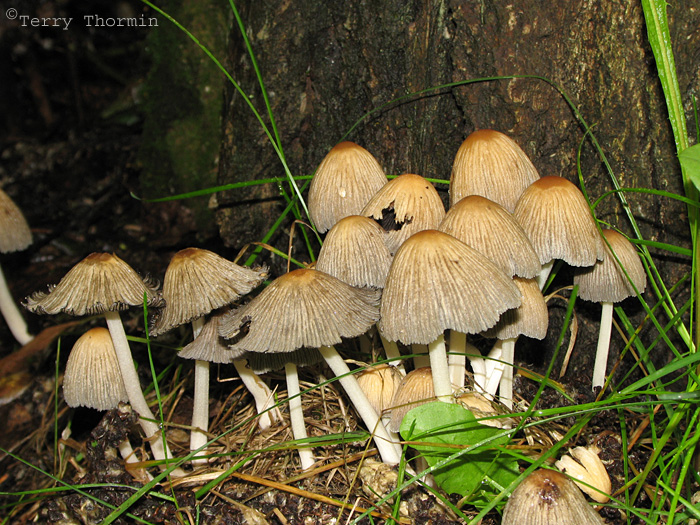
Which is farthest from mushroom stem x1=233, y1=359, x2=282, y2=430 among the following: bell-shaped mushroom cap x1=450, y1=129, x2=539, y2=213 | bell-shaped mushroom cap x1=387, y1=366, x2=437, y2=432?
bell-shaped mushroom cap x1=450, y1=129, x2=539, y2=213

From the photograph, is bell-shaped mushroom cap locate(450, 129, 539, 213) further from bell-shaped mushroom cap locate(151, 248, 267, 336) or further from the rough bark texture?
bell-shaped mushroom cap locate(151, 248, 267, 336)

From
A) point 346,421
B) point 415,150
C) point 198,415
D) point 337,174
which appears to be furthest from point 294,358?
point 415,150

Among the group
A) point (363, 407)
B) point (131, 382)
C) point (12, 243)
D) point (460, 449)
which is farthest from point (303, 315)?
point (12, 243)

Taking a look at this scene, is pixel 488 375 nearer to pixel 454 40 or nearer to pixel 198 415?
pixel 198 415

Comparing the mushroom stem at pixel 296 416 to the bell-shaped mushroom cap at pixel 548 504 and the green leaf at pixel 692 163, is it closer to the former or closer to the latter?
the bell-shaped mushroom cap at pixel 548 504

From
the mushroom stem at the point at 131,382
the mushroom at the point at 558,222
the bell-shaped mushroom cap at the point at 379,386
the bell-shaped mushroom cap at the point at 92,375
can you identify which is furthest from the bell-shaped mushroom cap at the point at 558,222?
the bell-shaped mushroom cap at the point at 92,375

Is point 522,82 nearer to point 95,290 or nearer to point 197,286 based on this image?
point 197,286
